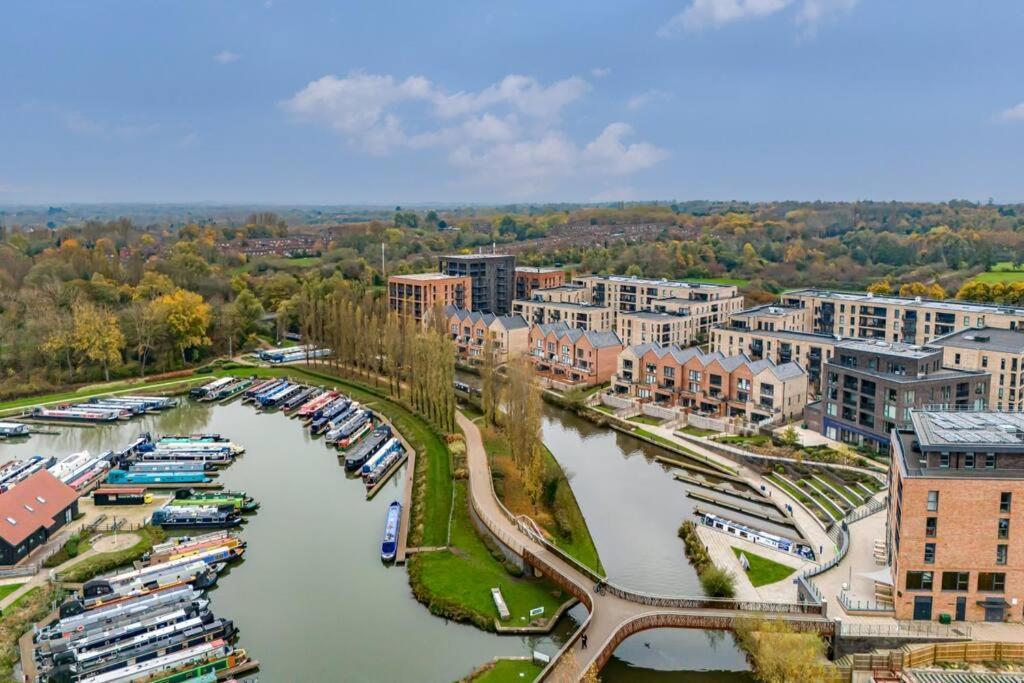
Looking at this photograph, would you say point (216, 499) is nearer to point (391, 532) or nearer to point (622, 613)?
point (391, 532)

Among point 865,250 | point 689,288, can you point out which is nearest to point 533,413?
point 689,288

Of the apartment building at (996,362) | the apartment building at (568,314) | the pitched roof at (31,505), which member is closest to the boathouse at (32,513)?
the pitched roof at (31,505)

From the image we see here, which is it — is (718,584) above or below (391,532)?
above

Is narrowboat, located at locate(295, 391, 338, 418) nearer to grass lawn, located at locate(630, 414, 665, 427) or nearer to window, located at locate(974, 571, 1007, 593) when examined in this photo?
grass lawn, located at locate(630, 414, 665, 427)

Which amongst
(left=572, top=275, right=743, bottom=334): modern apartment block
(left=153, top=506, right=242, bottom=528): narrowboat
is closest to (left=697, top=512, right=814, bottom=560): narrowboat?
(left=153, top=506, right=242, bottom=528): narrowboat

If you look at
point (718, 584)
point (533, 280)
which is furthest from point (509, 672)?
point (533, 280)

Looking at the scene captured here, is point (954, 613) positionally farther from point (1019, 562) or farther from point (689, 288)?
point (689, 288)
